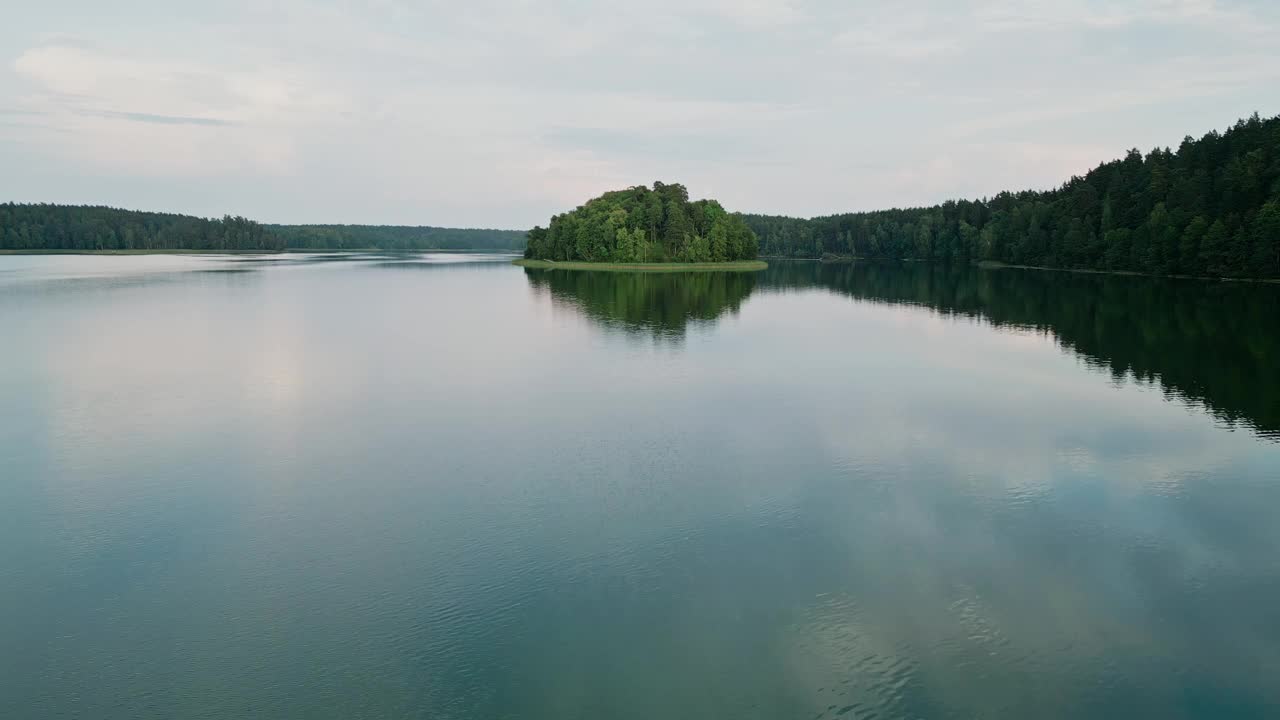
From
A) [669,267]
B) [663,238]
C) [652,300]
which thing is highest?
[663,238]

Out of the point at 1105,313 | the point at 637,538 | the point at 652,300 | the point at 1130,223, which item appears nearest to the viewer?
the point at 637,538

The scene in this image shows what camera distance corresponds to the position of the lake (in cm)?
1455

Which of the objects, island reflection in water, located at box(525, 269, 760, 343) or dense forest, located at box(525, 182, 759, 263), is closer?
island reflection in water, located at box(525, 269, 760, 343)

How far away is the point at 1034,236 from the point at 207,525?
186 meters

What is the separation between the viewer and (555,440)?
3084 centimetres

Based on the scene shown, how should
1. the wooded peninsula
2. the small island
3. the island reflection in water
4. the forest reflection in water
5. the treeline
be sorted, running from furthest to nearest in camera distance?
the small island
the wooded peninsula
the treeline
the island reflection in water
the forest reflection in water

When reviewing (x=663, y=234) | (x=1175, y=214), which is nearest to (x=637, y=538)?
(x=1175, y=214)

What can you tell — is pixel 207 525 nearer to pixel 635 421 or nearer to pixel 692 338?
pixel 635 421

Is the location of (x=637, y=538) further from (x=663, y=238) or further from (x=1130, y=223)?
(x=663, y=238)

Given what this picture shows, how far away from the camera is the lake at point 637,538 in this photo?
1455 cm

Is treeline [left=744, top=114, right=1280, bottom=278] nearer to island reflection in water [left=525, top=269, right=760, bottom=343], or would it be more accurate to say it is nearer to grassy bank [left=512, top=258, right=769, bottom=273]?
grassy bank [left=512, top=258, right=769, bottom=273]

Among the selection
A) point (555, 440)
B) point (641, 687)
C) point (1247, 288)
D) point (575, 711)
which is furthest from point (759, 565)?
point (1247, 288)

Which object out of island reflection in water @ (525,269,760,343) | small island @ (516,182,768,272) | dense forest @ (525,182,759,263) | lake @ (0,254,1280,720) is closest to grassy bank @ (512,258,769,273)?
small island @ (516,182,768,272)

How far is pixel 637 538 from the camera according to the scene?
69.0 feet
